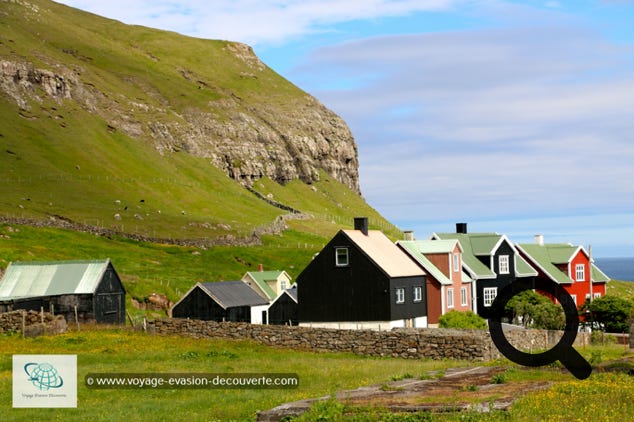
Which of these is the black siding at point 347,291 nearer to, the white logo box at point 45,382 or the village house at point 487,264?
the village house at point 487,264

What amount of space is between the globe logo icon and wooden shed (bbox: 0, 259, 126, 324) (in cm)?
3466

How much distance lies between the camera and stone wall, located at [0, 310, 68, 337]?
4962 centimetres

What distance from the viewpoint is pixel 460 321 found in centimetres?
6912

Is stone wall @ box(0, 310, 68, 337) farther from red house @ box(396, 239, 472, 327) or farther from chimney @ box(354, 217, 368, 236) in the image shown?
red house @ box(396, 239, 472, 327)

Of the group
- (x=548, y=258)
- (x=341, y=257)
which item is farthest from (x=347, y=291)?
(x=548, y=258)

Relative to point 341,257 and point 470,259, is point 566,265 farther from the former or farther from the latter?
point 341,257

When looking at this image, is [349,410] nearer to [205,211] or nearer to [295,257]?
[295,257]

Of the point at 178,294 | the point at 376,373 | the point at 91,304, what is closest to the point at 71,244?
the point at 178,294

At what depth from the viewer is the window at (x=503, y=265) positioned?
286 feet

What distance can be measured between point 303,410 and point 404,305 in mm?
49194

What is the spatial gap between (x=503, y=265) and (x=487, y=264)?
5.17 feet

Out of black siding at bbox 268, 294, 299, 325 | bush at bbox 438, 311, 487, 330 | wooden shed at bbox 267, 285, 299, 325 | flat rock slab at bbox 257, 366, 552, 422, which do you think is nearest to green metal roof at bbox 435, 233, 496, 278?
bush at bbox 438, 311, 487, 330

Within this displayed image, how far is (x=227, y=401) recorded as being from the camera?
92.4ft

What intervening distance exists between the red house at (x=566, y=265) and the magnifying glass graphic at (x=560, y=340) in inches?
2446
